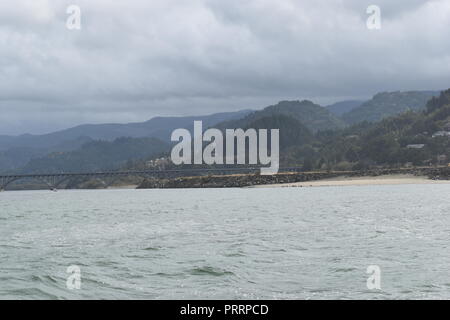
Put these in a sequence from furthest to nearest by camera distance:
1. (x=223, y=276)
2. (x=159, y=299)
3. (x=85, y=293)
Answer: (x=223, y=276) → (x=85, y=293) → (x=159, y=299)

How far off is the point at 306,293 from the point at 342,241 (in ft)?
64.7

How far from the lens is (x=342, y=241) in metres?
46.4

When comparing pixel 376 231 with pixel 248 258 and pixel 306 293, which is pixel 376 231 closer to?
pixel 248 258

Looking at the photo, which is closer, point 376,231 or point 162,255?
point 162,255

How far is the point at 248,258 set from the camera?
39.0 meters

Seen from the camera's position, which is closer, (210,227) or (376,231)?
(376,231)

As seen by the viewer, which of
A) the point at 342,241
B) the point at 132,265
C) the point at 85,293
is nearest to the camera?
the point at 85,293

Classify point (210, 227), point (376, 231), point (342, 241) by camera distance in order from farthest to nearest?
point (210, 227)
point (376, 231)
point (342, 241)

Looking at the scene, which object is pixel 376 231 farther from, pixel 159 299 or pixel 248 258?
pixel 159 299
